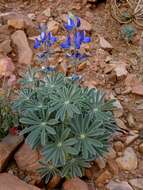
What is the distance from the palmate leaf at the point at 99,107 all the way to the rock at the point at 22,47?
98 cm

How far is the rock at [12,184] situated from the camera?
2535 millimetres

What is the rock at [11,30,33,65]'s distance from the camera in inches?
138

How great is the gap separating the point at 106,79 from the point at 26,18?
963 mm

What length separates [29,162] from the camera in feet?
8.89

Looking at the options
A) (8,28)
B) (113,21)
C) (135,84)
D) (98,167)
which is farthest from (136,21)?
(98,167)

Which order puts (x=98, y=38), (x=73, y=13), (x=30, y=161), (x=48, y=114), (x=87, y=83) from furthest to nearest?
1. (x=73, y=13)
2. (x=98, y=38)
3. (x=87, y=83)
4. (x=30, y=161)
5. (x=48, y=114)

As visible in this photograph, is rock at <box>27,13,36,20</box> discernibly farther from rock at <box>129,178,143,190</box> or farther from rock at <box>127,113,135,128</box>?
rock at <box>129,178,143,190</box>

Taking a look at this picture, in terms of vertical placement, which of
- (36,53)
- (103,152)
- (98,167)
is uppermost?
(36,53)

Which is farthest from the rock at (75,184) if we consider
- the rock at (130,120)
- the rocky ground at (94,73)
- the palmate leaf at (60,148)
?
the rock at (130,120)

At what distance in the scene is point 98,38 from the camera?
382 cm

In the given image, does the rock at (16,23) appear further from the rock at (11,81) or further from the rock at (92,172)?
the rock at (92,172)

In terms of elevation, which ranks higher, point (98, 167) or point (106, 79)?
point (106, 79)

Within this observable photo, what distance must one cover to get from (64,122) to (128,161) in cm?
59

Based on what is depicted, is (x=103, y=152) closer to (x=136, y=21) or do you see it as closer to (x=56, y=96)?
(x=56, y=96)
